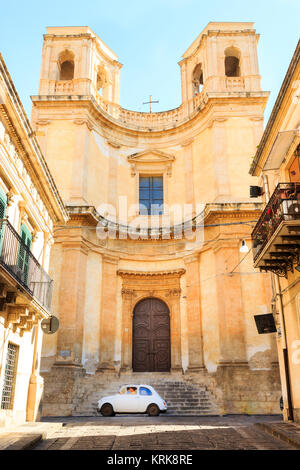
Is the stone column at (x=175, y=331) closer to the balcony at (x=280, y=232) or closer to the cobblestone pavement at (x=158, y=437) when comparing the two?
the cobblestone pavement at (x=158, y=437)

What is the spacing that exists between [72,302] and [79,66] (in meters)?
13.0

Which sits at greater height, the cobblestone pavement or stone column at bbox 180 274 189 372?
stone column at bbox 180 274 189 372

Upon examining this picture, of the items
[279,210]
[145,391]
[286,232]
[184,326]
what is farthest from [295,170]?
[184,326]

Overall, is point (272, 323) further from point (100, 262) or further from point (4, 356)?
point (100, 262)

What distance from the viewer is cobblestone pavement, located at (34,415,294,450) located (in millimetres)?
8608

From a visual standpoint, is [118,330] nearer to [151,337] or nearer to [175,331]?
[151,337]

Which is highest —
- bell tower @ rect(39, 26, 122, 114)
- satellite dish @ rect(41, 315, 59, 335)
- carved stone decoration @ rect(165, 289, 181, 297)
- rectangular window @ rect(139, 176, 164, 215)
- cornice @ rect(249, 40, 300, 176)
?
bell tower @ rect(39, 26, 122, 114)

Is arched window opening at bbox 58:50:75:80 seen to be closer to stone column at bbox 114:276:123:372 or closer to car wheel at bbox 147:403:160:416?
stone column at bbox 114:276:123:372

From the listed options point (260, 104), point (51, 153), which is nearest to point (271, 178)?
point (260, 104)

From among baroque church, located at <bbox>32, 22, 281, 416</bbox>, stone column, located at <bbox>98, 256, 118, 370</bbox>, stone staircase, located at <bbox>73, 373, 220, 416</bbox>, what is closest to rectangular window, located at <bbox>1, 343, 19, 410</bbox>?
baroque church, located at <bbox>32, 22, 281, 416</bbox>

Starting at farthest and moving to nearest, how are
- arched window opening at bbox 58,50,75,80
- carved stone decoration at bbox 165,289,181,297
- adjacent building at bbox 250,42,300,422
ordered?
arched window opening at bbox 58,50,75,80, carved stone decoration at bbox 165,289,181,297, adjacent building at bbox 250,42,300,422

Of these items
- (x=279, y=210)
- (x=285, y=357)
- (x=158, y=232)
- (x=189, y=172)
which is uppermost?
(x=189, y=172)

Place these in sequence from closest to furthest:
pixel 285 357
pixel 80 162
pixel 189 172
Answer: pixel 285 357
pixel 80 162
pixel 189 172

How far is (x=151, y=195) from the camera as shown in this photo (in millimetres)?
24031
